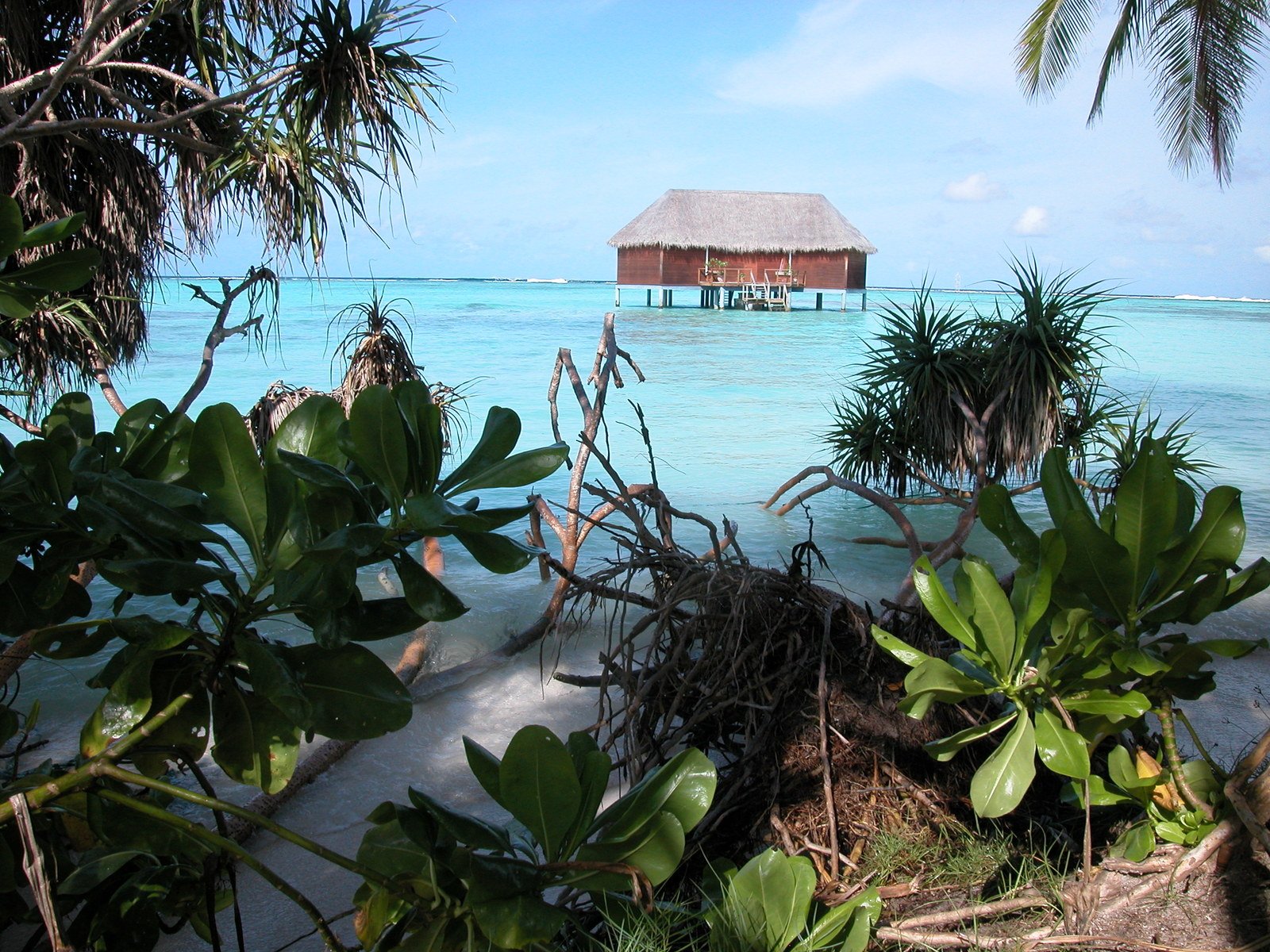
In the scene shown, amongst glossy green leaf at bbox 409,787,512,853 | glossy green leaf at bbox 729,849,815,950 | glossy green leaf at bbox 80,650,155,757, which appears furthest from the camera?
glossy green leaf at bbox 729,849,815,950

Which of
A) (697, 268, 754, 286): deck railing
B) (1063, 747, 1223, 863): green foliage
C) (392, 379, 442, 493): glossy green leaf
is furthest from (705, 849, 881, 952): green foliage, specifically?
(697, 268, 754, 286): deck railing

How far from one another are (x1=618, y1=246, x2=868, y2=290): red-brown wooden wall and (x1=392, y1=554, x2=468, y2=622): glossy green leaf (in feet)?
143

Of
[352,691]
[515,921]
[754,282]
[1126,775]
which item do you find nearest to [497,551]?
[352,691]

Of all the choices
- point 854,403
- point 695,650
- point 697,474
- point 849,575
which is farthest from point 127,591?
point 697,474

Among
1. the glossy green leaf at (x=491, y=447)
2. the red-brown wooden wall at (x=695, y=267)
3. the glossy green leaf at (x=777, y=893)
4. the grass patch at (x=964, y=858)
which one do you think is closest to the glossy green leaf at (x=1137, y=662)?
the grass patch at (x=964, y=858)

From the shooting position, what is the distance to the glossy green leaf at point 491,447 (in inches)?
45.6

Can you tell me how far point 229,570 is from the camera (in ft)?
3.93

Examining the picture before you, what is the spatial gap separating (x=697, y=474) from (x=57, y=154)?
26.6 ft

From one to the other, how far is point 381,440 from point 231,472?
213mm

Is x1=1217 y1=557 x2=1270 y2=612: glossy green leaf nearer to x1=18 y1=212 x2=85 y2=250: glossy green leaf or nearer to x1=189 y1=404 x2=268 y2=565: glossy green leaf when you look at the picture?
x1=189 y1=404 x2=268 y2=565: glossy green leaf

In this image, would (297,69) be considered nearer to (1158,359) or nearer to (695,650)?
(695,650)

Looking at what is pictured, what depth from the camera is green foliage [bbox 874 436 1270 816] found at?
1.70m

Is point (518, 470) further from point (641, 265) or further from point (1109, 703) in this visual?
point (641, 265)

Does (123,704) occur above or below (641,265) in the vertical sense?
below
